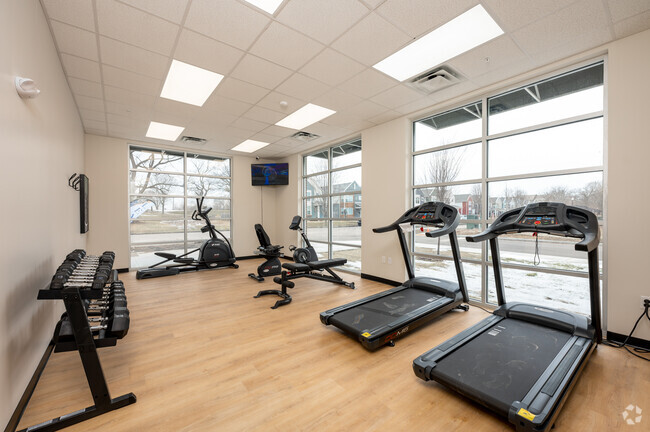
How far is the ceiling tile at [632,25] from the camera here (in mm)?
2454

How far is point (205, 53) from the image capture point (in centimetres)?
296

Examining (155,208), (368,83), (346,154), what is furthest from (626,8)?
(155,208)

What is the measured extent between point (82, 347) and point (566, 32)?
4.89 m

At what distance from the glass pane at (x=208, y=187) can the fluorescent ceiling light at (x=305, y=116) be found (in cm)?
321

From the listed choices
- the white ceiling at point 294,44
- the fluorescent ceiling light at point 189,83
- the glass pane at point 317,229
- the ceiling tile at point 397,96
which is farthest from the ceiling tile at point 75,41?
the glass pane at point 317,229

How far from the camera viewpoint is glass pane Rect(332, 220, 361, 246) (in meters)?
6.02

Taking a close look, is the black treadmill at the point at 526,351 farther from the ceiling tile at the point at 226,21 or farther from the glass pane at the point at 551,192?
the ceiling tile at the point at 226,21

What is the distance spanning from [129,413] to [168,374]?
46 cm

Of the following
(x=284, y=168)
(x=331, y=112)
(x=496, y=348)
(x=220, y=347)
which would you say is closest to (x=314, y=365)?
(x=220, y=347)

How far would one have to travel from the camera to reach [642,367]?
2.33m

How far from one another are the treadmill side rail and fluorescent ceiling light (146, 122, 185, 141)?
5.71 meters

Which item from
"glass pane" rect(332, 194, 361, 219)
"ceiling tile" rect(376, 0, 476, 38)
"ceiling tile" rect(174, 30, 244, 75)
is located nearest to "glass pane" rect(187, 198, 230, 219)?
"glass pane" rect(332, 194, 361, 219)

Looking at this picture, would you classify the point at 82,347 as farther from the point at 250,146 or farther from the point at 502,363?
the point at 250,146

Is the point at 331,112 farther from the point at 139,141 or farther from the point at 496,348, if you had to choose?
the point at 139,141
